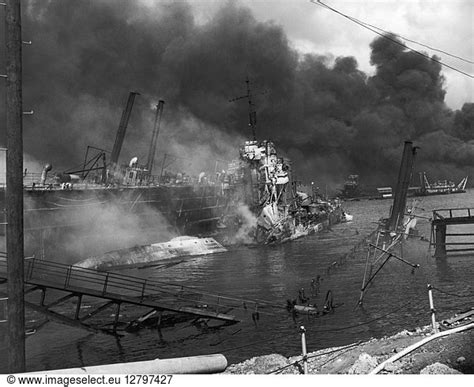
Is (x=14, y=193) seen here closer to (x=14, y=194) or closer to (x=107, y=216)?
(x=14, y=194)

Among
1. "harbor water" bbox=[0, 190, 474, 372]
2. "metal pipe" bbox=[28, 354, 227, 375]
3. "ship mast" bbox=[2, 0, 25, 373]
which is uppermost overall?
"ship mast" bbox=[2, 0, 25, 373]

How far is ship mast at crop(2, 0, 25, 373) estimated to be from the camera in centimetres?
927

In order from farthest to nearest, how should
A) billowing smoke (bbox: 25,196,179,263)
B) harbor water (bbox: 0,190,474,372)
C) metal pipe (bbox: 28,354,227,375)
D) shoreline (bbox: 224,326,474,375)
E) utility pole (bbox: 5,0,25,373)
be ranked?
billowing smoke (bbox: 25,196,179,263), harbor water (bbox: 0,190,474,372), shoreline (bbox: 224,326,474,375), utility pole (bbox: 5,0,25,373), metal pipe (bbox: 28,354,227,375)

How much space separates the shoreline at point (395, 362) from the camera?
11141mm

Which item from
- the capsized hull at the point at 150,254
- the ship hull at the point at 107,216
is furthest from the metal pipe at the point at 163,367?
the capsized hull at the point at 150,254

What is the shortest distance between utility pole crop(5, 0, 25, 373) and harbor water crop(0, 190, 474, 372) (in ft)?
43.4

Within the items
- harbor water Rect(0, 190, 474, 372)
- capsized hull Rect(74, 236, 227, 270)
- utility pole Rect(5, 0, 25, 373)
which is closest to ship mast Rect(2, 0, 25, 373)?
utility pole Rect(5, 0, 25, 373)

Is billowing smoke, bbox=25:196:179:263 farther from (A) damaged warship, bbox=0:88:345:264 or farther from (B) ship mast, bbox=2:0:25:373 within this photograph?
(B) ship mast, bbox=2:0:25:373

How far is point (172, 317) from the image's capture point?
1062 inches

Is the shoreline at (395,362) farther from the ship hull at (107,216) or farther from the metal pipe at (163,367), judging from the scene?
the ship hull at (107,216)

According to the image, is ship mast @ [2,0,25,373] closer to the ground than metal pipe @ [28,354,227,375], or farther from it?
farther from it

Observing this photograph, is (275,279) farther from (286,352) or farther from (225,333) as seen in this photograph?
(286,352)

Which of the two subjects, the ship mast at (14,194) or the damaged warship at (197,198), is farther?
the damaged warship at (197,198)

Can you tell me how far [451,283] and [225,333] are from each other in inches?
802
